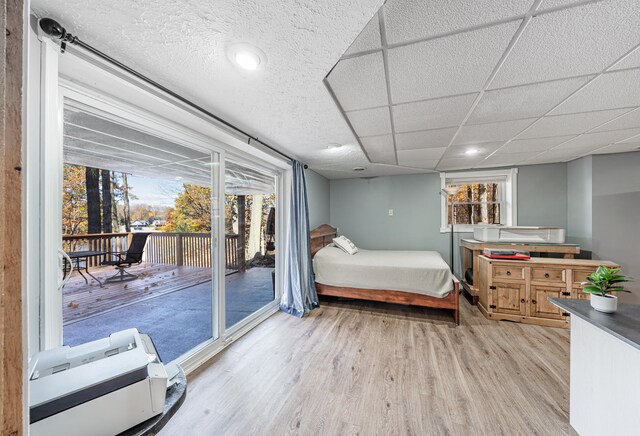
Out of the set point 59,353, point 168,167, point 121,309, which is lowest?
point 121,309

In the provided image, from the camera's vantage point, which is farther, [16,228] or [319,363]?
[319,363]

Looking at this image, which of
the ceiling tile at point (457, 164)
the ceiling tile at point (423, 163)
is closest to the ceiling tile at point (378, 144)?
the ceiling tile at point (423, 163)

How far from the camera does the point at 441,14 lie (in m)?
1.06

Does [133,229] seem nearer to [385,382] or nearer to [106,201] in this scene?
[106,201]

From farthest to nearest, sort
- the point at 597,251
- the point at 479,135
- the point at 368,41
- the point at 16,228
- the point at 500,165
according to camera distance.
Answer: the point at 500,165 < the point at 597,251 < the point at 479,135 < the point at 368,41 < the point at 16,228

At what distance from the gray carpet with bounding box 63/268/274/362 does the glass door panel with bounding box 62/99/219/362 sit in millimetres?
10

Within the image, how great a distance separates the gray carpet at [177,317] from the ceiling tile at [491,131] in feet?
10.1

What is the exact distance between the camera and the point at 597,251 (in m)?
3.07

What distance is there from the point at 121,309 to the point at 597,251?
18.1ft

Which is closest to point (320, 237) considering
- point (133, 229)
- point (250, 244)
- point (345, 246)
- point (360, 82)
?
point (345, 246)

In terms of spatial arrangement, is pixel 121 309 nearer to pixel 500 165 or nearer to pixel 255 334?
pixel 255 334

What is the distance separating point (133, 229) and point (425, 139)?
2.91 metres

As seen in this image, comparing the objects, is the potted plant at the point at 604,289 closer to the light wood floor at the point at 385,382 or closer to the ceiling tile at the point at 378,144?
the light wood floor at the point at 385,382

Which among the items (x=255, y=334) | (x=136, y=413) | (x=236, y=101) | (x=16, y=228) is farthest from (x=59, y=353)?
(x=255, y=334)
